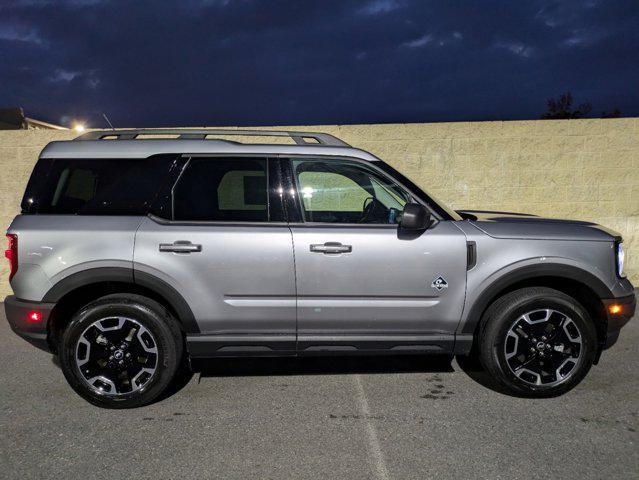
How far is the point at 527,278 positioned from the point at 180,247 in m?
2.43

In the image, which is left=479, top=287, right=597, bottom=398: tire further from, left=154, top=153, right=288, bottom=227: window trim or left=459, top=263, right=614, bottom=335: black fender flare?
left=154, top=153, right=288, bottom=227: window trim

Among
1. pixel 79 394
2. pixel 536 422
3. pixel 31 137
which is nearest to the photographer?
pixel 536 422

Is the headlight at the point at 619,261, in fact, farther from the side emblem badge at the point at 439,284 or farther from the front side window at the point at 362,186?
the front side window at the point at 362,186

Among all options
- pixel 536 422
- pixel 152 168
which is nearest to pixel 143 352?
pixel 152 168

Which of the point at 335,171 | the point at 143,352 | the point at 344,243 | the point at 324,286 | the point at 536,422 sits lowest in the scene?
the point at 536,422

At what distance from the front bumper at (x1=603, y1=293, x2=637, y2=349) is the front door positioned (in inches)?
42.4

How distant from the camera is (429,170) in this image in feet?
23.1

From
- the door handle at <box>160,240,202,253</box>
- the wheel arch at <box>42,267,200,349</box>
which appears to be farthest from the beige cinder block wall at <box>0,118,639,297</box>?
the wheel arch at <box>42,267,200,349</box>

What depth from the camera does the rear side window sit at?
3.61 metres

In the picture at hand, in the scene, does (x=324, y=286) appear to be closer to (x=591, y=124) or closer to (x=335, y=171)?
(x=335, y=171)

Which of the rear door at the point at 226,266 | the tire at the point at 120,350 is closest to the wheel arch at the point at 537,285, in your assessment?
the rear door at the point at 226,266

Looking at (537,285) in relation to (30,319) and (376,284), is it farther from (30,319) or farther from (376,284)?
(30,319)

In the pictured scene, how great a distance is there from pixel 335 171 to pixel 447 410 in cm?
186

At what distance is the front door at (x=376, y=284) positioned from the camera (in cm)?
354
